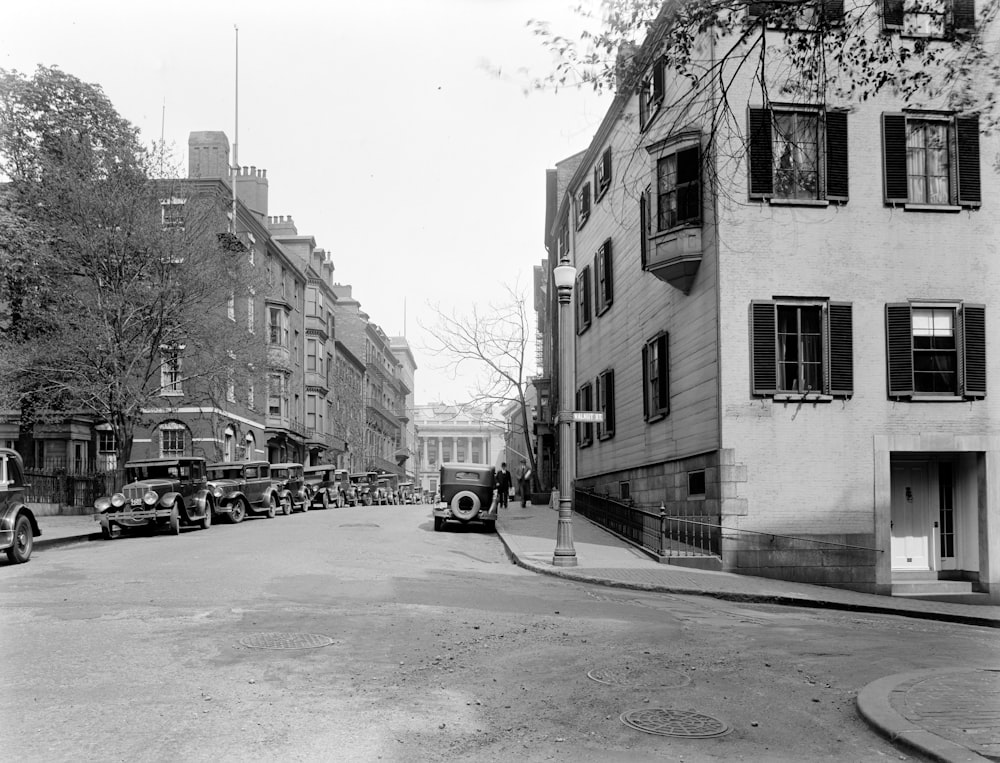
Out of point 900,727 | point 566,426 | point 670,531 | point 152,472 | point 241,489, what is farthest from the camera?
point 241,489

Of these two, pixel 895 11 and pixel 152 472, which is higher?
pixel 895 11

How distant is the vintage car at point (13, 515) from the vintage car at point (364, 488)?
33019 mm

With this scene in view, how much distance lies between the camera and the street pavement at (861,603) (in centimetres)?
602

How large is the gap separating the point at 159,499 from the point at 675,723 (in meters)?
19.8

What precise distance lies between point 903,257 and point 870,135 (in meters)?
2.56

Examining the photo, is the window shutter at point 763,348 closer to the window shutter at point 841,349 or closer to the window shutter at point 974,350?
the window shutter at point 841,349

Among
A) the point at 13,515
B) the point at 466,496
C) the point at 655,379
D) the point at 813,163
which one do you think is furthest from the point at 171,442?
the point at 813,163

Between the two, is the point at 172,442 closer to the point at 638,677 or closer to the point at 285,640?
the point at 285,640

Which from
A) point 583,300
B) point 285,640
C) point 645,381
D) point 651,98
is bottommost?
point 285,640

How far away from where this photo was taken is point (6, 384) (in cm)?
2920

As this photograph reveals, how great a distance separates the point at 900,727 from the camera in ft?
20.1

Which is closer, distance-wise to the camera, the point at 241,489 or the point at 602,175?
the point at 602,175

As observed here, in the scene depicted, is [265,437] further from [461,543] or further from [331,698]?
[331,698]

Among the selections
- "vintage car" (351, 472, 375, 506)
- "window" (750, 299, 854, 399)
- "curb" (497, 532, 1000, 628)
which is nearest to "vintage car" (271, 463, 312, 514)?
"vintage car" (351, 472, 375, 506)
